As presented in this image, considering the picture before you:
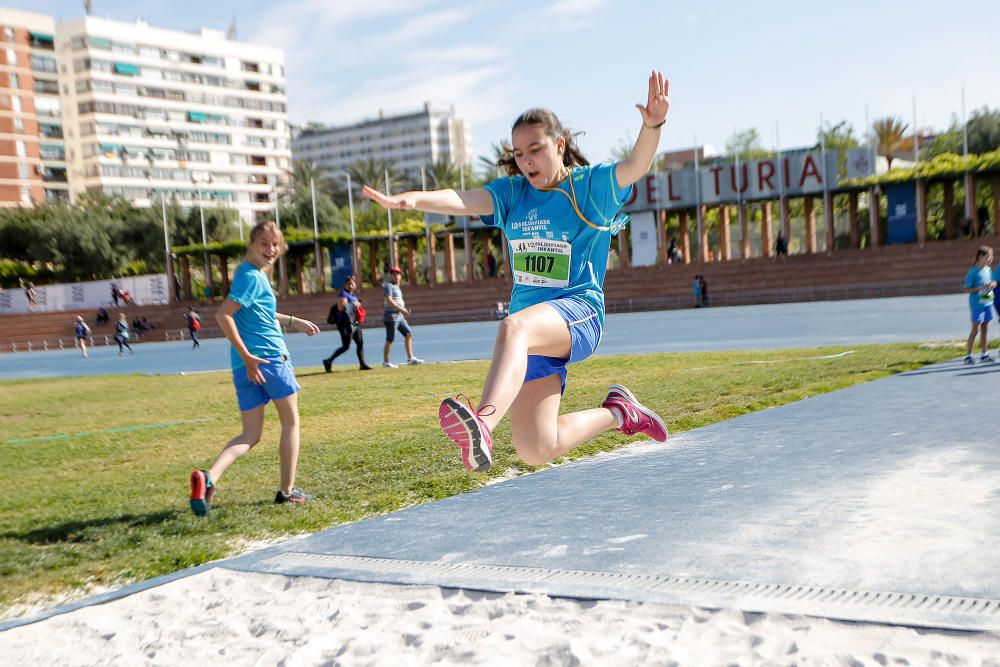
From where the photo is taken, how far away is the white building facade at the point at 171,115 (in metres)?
104

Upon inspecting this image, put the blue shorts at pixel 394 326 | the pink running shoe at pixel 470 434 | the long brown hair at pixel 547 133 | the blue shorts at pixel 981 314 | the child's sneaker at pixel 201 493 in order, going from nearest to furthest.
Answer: the pink running shoe at pixel 470 434, the long brown hair at pixel 547 133, the child's sneaker at pixel 201 493, the blue shorts at pixel 981 314, the blue shorts at pixel 394 326

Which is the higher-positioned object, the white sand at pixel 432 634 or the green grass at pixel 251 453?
the white sand at pixel 432 634

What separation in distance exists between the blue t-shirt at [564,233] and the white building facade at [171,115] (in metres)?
98.9

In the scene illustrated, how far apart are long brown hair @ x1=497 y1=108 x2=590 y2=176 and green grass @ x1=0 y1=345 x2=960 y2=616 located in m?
2.30

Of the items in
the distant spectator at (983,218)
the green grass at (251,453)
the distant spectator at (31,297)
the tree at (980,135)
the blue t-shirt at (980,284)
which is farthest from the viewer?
the tree at (980,135)

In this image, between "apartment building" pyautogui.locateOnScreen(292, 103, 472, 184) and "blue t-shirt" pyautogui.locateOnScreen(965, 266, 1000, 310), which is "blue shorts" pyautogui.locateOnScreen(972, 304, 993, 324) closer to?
"blue t-shirt" pyautogui.locateOnScreen(965, 266, 1000, 310)

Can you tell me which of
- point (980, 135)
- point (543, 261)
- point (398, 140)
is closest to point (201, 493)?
point (543, 261)

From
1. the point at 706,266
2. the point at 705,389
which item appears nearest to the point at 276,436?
the point at 705,389

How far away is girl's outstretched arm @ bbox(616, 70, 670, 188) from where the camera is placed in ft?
14.2

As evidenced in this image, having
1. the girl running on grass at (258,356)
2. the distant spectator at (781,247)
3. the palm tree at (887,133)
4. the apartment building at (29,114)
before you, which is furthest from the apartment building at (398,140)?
the girl running on grass at (258,356)

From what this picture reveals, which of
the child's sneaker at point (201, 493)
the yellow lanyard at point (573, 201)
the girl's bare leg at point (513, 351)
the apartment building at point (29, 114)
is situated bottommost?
the child's sneaker at point (201, 493)

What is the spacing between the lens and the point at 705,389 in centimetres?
1084

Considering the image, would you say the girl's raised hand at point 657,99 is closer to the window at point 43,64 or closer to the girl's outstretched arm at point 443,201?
the girl's outstretched arm at point 443,201

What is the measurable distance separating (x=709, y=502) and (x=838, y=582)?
156 cm
